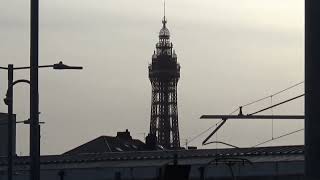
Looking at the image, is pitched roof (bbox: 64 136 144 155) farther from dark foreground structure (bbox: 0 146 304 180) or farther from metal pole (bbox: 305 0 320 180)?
metal pole (bbox: 305 0 320 180)

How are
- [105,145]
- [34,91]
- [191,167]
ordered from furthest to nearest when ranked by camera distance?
[105,145]
[191,167]
[34,91]

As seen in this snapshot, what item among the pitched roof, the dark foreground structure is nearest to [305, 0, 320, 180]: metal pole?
the dark foreground structure

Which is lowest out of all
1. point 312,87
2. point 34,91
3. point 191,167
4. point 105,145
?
point 191,167

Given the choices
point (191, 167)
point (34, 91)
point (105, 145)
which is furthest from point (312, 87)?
point (105, 145)

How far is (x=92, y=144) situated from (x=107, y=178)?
81425 mm

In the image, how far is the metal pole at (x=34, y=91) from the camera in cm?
2441

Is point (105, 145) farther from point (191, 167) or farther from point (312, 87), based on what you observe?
point (312, 87)

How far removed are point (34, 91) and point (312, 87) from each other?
959 cm

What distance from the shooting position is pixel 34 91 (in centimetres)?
2505

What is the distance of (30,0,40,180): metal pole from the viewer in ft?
80.1

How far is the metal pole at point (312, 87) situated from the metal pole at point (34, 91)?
886 cm

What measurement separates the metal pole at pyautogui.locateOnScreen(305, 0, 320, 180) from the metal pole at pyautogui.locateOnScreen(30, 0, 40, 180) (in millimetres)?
8863

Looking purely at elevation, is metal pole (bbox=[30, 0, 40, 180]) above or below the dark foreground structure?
above

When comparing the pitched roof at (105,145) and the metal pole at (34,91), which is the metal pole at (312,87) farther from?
the pitched roof at (105,145)
